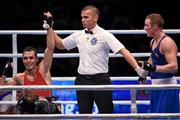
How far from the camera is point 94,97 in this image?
528 centimetres

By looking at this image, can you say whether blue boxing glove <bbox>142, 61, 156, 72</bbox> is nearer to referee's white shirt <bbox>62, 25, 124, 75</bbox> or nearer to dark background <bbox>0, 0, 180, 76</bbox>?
referee's white shirt <bbox>62, 25, 124, 75</bbox>

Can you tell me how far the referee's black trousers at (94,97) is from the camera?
5270 mm

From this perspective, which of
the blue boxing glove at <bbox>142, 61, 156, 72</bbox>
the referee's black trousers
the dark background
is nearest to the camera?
the blue boxing glove at <bbox>142, 61, 156, 72</bbox>

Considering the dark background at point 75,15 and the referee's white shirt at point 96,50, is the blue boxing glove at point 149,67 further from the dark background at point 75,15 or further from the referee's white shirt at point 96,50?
the dark background at point 75,15

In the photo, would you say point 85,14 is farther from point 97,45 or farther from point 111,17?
point 111,17

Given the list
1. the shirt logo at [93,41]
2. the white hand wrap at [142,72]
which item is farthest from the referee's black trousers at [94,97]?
the white hand wrap at [142,72]

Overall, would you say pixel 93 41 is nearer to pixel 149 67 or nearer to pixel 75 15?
pixel 149 67

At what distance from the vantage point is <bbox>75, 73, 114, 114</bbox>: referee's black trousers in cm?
527

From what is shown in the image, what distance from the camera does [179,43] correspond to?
343 inches

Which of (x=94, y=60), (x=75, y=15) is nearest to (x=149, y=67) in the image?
(x=94, y=60)

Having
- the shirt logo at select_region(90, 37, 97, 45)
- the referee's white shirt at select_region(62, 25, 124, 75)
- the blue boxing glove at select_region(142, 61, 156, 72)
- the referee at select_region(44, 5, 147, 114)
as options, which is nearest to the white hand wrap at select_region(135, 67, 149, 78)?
the blue boxing glove at select_region(142, 61, 156, 72)

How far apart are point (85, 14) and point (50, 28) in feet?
1.25

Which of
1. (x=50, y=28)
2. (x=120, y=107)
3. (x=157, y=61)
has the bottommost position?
(x=120, y=107)

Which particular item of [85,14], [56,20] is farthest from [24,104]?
[56,20]
